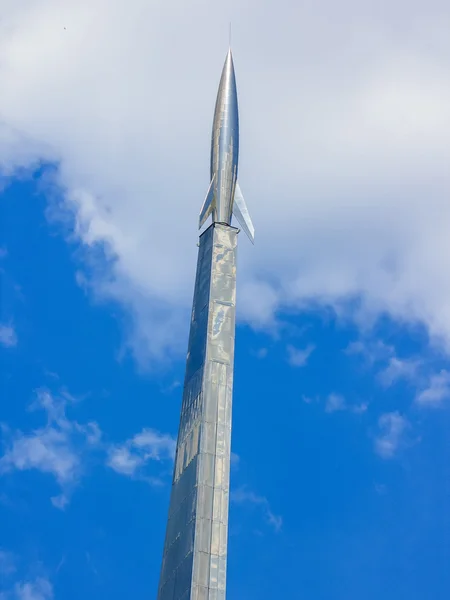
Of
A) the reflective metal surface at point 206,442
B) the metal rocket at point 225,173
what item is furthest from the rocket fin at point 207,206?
the reflective metal surface at point 206,442

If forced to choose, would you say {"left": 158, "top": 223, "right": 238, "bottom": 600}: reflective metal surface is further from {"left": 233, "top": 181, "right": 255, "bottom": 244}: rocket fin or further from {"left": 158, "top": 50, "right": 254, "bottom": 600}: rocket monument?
{"left": 233, "top": 181, "right": 255, "bottom": 244}: rocket fin

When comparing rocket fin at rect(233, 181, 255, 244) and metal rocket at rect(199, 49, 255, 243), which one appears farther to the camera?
rocket fin at rect(233, 181, 255, 244)

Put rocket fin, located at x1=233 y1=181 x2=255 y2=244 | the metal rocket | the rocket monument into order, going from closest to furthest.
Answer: the rocket monument → the metal rocket → rocket fin, located at x1=233 y1=181 x2=255 y2=244

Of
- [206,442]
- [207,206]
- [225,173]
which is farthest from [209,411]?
[225,173]

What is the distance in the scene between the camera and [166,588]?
44.6 m

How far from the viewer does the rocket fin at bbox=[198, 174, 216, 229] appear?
56594mm

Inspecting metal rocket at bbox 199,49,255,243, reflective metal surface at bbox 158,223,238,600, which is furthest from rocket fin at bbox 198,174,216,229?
reflective metal surface at bbox 158,223,238,600

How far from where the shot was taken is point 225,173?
56938mm

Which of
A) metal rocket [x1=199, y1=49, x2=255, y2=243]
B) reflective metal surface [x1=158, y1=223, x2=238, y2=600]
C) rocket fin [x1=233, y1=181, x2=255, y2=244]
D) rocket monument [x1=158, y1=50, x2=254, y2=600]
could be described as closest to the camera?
reflective metal surface [x1=158, y1=223, x2=238, y2=600]

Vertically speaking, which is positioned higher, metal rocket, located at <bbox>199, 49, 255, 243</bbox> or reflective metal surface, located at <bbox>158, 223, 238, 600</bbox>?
metal rocket, located at <bbox>199, 49, 255, 243</bbox>

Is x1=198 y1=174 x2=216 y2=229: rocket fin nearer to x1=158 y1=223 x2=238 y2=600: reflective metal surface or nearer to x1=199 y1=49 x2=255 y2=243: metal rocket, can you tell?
x1=199 y1=49 x2=255 y2=243: metal rocket

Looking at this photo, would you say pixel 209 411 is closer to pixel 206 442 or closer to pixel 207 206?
pixel 206 442

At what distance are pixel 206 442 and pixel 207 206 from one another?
17.2 m

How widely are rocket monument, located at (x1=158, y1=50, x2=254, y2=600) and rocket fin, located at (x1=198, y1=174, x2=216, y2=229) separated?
64mm
